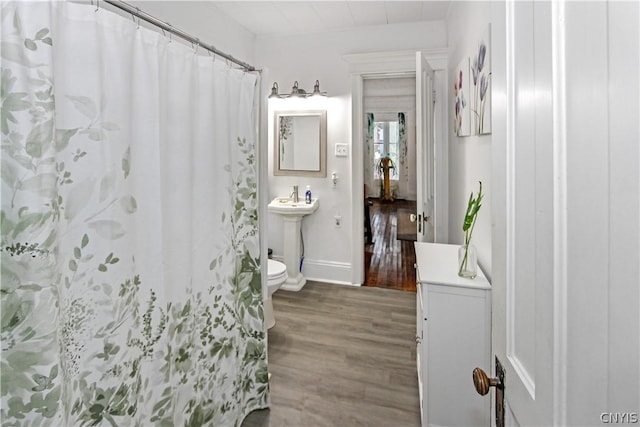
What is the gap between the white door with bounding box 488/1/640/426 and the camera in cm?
41

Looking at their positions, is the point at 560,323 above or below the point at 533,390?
above

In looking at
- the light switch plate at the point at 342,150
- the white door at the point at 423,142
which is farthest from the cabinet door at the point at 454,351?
the light switch plate at the point at 342,150

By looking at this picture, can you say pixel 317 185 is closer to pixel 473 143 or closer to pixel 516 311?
pixel 473 143

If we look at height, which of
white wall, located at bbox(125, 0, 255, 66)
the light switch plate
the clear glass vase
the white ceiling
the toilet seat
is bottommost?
the toilet seat

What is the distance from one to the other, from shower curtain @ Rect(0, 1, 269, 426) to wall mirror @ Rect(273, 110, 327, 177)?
217cm

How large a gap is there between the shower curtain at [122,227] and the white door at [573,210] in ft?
3.68

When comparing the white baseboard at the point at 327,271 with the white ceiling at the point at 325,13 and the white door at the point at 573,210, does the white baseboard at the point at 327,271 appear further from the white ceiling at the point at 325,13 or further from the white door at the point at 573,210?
the white door at the point at 573,210

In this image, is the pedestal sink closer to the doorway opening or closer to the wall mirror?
the wall mirror

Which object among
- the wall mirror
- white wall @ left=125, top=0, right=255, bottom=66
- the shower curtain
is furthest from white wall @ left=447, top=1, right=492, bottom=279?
white wall @ left=125, top=0, right=255, bottom=66

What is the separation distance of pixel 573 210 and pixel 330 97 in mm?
3633

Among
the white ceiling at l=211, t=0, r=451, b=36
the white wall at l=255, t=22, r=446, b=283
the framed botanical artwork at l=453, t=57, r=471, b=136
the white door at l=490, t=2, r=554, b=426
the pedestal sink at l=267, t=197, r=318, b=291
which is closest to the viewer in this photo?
the white door at l=490, t=2, r=554, b=426

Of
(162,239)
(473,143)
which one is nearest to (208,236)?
(162,239)

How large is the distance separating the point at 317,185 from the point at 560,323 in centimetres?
358

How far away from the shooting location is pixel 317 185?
160 inches
